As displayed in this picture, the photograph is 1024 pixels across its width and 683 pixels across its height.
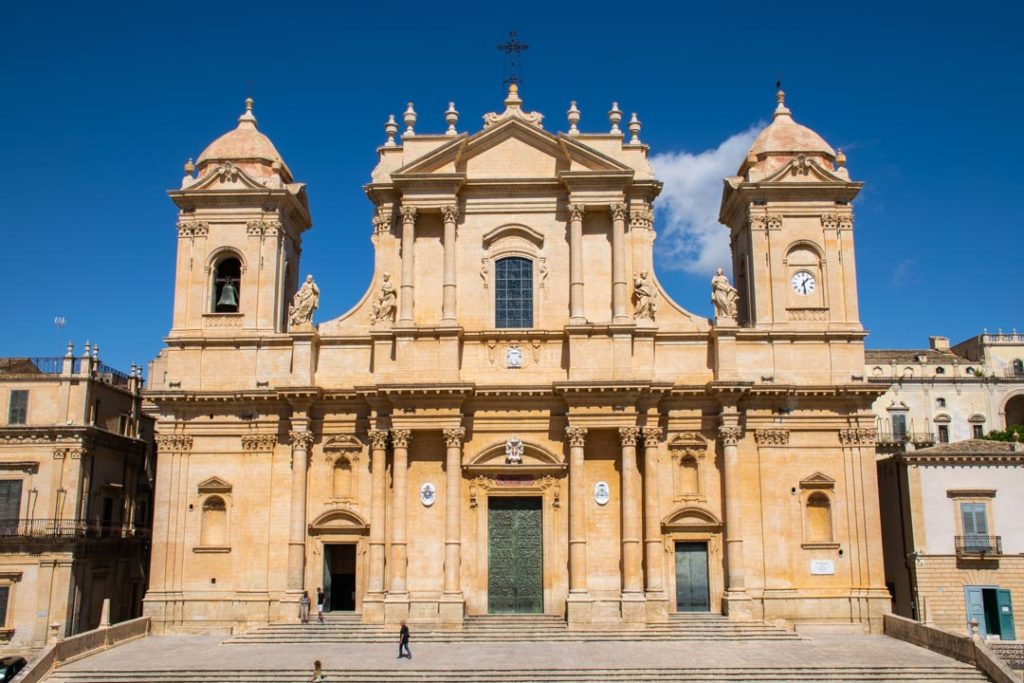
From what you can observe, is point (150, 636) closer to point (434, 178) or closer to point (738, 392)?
point (434, 178)

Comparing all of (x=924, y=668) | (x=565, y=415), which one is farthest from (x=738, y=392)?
(x=924, y=668)

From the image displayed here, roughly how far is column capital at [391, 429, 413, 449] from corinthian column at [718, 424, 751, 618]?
380 inches

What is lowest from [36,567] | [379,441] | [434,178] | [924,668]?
[924,668]

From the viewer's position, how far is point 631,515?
29.8 metres

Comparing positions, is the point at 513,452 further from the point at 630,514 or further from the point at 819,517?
the point at 819,517

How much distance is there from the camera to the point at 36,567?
1373 inches

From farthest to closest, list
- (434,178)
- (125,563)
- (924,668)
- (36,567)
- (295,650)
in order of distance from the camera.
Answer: (125,563), (36,567), (434,178), (295,650), (924,668)

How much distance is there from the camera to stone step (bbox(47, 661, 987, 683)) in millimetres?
23500

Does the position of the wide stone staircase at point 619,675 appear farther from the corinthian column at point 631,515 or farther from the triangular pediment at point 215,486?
the triangular pediment at point 215,486

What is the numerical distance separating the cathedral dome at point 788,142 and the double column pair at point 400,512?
1411 centimetres

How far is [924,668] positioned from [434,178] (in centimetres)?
1977

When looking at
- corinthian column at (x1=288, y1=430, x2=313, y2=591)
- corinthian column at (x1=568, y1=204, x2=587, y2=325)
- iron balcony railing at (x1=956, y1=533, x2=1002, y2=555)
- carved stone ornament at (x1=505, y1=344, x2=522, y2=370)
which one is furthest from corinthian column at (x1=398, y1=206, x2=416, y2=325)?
iron balcony railing at (x1=956, y1=533, x2=1002, y2=555)

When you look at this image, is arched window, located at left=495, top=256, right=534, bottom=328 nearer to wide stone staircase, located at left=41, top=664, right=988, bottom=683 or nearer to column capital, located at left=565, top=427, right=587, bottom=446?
column capital, located at left=565, top=427, right=587, bottom=446

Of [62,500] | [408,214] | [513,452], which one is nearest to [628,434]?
[513,452]
